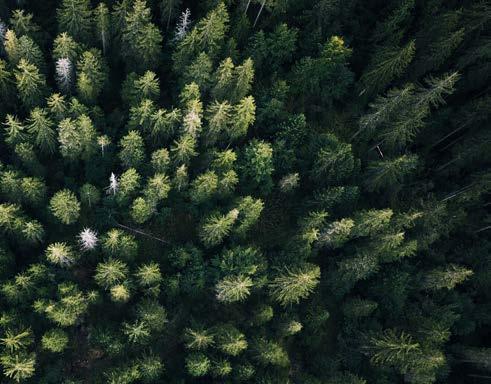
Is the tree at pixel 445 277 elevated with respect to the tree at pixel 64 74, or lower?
lower

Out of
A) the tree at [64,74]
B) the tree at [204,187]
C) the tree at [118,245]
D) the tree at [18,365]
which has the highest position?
the tree at [64,74]

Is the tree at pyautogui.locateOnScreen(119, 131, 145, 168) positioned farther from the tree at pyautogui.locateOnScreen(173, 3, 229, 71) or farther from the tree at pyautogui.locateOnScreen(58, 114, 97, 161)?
the tree at pyautogui.locateOnScreen(173, 3, 229, 71)

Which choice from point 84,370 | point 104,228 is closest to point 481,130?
point 104,228

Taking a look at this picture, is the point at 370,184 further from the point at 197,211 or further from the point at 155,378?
the point at 155,378

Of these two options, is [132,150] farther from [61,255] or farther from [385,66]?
[385,66]

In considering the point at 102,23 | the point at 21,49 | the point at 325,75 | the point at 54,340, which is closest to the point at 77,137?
the point at 21,49

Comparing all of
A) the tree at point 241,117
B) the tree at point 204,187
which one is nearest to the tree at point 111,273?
the tree at point 204,187

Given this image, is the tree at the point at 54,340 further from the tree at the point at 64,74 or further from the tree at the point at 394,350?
the tree at the point at 394,350
